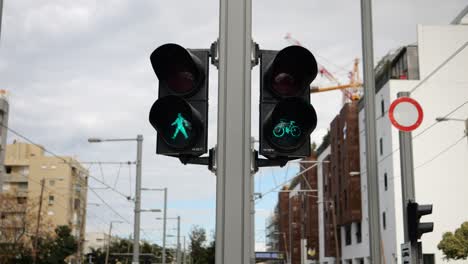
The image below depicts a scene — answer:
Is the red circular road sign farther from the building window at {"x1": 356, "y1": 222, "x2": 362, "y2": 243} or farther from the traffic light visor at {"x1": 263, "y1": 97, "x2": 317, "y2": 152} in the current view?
the building window at {"x1": 356, "y1": 222, "x2": 362, "y2": 243}

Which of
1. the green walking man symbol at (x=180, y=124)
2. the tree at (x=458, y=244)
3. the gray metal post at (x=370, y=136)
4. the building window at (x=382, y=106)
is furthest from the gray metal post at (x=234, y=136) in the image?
the building window at (x=382, y=106)

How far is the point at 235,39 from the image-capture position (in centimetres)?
542

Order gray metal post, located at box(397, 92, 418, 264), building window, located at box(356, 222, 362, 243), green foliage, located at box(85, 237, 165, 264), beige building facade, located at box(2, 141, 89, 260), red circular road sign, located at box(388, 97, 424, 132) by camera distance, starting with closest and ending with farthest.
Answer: gray metal post, located at box(397, 92, 418, 264), red circular road sign, located at box(388, 97, 424, 132), building window, located at box(356, 222, 362, 243), green foliage, located at box(85, 237, 165, 264), beige building facade, located at box(2, 141, 89, 260)

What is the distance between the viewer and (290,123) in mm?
5414

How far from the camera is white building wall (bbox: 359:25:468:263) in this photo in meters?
48.9

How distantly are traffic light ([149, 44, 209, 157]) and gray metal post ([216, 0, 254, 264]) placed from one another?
0.17 m

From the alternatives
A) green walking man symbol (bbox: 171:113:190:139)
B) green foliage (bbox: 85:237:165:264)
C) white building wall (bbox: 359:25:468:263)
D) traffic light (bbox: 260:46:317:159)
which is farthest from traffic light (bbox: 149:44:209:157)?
green foliage (bbox: 85:237:165:264)

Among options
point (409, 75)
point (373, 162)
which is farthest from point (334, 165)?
point (373, 162)

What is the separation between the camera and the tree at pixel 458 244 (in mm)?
38031

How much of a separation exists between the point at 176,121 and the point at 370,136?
4.95 feet

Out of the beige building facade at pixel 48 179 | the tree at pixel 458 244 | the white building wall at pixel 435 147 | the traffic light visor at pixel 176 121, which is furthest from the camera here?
the beige building facade at pixel 48 179

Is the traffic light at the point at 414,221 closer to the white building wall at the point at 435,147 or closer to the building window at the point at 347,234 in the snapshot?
the white building wall at the point at 435,147

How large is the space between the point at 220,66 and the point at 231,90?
222mm

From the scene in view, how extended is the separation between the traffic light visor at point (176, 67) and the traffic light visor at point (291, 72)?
1.83 ft
